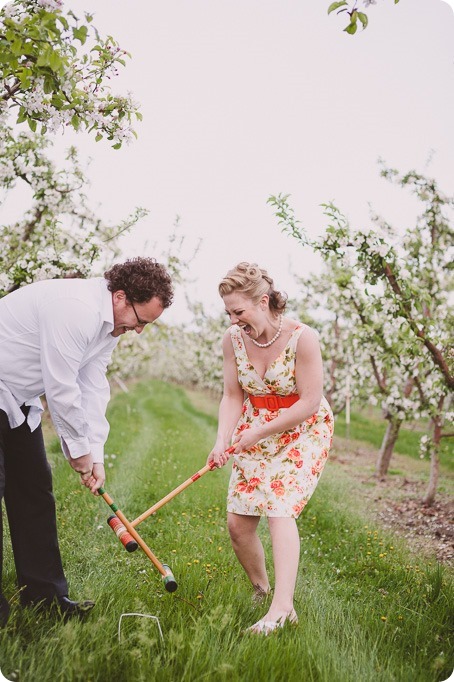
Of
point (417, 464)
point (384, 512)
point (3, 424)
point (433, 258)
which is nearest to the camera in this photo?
point (3, 424)

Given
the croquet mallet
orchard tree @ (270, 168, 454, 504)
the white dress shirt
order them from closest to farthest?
the white dress shirt
the croquet mallet
orchard tree @ (270, 168, 454, 504)

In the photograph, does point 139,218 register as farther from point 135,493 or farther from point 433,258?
point 433,258

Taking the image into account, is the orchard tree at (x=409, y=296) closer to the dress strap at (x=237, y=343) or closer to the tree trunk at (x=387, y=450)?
the tree trunk at (x=387, y=450)

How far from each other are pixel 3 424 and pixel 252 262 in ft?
5.27

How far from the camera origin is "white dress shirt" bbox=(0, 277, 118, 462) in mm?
3148

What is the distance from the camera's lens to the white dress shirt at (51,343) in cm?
315

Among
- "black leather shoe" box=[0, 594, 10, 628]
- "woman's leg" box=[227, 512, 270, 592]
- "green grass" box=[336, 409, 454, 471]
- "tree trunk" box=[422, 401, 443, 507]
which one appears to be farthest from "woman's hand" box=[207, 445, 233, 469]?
"green grass" box=[336, 409, 454, 471]

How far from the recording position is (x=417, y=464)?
12875 mm

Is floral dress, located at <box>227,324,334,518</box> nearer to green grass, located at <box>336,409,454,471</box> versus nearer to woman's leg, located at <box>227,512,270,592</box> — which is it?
woman's leg, located at <box>227,512,270,592</box>

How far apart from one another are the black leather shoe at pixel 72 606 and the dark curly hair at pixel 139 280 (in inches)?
63.5

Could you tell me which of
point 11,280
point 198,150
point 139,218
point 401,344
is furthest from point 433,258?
point 11,280

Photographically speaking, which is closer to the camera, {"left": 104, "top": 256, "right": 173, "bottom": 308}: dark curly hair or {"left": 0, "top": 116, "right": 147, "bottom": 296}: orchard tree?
{"left": 104, "top": 256, "right": 173, "bottom": 308}: dark curly hair

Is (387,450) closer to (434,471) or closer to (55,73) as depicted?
(434,471)

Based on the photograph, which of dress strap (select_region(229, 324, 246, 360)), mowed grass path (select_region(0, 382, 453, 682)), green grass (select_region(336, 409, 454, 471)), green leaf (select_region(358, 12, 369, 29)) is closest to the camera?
mowed grass path (select_region(0, 382, 453, 682))
